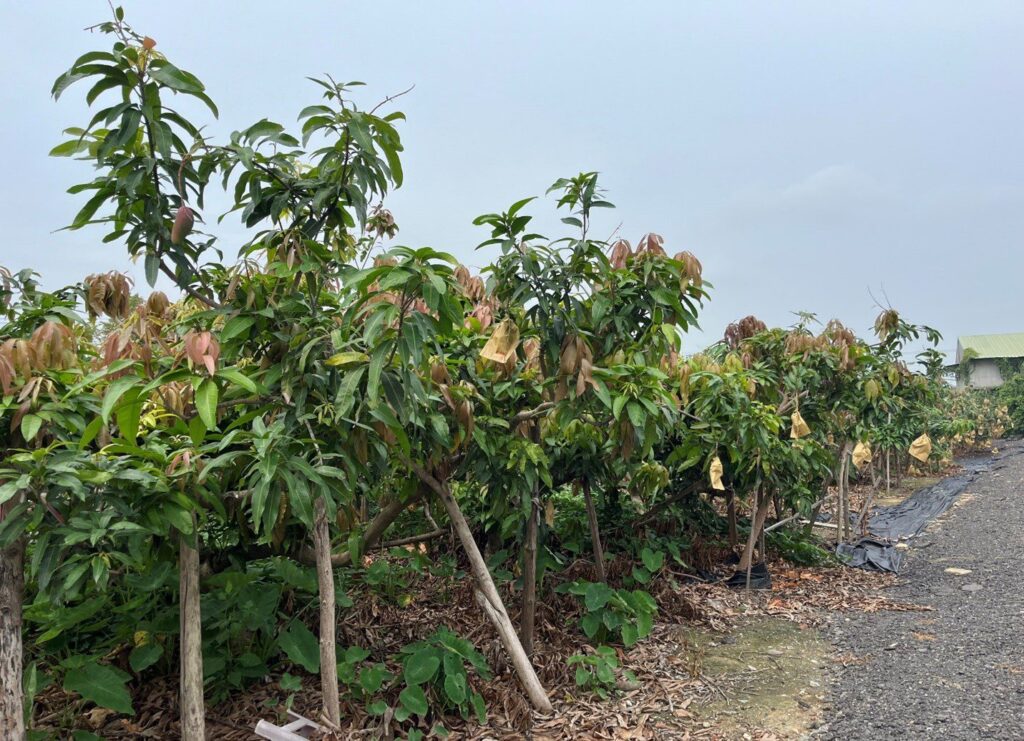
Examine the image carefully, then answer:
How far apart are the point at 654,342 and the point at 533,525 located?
1074mm

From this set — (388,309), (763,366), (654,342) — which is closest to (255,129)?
(388,309)

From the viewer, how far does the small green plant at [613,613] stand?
382 centimetres

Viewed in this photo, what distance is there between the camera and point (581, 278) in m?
2.78

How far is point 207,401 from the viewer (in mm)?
1882

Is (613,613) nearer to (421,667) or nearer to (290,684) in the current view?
(421,667)

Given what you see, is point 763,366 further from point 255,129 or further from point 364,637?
point 255,129

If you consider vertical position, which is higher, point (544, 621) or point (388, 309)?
point (388, 309)

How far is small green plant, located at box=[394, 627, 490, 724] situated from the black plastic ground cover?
174 inches

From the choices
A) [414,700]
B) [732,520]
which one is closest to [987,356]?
[732,520]

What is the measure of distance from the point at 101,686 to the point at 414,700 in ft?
3.46

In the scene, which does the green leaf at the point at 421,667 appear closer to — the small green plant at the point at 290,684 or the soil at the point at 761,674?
the small green plant at the point at 290,684

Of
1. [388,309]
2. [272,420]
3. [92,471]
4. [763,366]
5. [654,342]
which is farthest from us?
[763,366]

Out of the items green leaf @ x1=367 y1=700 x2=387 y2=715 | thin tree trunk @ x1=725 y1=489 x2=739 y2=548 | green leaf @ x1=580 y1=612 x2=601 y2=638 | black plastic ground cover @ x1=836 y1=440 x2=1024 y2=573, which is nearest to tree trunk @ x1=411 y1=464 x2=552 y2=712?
green leaf @ x1=367 y1=700 x2=387 y2=715

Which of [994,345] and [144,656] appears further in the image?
[994,345]
